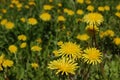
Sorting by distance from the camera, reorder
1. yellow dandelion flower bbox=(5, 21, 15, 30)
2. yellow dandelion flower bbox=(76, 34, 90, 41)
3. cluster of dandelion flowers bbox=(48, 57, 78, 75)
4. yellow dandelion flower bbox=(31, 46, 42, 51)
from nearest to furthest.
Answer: cluster of dandelion flowers bbox=(48, 57, 78, 75), yellow dandelion flower bbox=(31, 46, 42, 51), yellow dandelion flower bbox=(76, 34, 90, 41), yellow dandelion flower bbox=(5, 21, 15, 30)

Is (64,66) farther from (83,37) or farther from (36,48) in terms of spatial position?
(83,37)

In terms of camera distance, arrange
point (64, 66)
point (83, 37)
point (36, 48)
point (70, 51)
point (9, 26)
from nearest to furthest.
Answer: point (64, 66)
point (70, 51)
point (36, 48)
point (83, 37)
point (9, 26)

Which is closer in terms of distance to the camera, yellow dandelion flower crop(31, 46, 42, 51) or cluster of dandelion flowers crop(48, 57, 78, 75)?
cluster of dandelion flowers crop(48, 57, 78, 75)

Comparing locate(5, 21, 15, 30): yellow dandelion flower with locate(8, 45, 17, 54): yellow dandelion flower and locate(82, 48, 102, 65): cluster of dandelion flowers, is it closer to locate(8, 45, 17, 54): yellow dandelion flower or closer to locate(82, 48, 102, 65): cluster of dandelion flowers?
locate(8, 45, 17, 54): yellow dandelion flower

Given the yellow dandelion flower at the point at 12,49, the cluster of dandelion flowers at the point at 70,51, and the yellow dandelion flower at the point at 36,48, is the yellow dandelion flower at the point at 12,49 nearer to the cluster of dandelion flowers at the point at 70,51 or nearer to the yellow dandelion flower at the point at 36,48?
the yellow dandelion flower at the point at 36,48

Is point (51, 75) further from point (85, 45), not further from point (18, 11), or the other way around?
point (18, 11)

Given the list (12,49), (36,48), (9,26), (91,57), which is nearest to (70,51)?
(91,57)

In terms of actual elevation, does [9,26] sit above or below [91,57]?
below

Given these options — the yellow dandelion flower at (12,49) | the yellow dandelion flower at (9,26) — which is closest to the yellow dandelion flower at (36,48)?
the yellow dandelion flower at (12,49)

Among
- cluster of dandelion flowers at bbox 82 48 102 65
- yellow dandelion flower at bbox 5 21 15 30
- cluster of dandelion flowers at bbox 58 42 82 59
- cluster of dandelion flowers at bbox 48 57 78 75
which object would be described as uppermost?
cluster of dandelion flowers at bbox 58 42 82 59

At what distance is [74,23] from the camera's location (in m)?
4.75

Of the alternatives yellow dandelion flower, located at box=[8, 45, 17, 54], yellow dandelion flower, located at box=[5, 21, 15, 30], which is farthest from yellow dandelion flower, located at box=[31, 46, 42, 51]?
yellow dandelion flower, located at box=[5, 21, 15, 30]

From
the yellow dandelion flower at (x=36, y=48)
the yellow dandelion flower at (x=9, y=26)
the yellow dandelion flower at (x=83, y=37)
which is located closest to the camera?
the yellow dandelion flower at (x=36, y=48)

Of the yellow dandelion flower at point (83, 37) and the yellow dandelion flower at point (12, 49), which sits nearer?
the yellow dandelion flower at point (12, 49)
